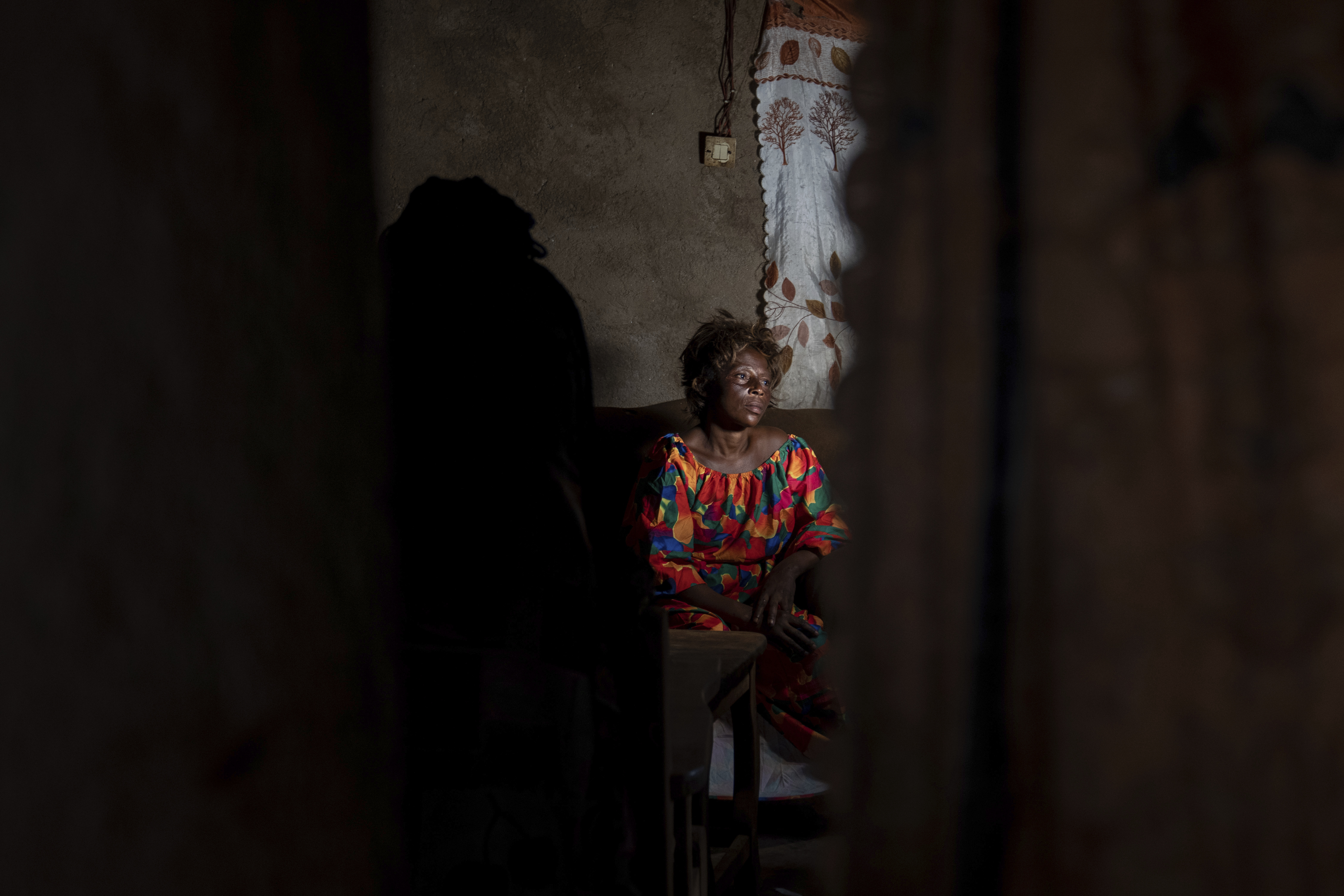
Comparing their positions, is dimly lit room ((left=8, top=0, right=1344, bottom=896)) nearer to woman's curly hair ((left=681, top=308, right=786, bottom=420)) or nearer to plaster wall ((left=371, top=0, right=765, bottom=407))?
woman's curly hair ((left=681, top=308, right=786, bottom=420))

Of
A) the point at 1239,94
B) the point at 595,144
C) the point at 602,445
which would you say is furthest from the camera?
the point at 595,144

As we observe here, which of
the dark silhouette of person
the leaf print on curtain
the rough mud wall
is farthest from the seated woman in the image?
the rough mud wall

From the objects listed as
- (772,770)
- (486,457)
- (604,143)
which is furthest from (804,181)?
(486,457)

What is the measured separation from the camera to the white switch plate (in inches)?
111

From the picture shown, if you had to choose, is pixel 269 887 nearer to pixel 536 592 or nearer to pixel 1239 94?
pixel 536 592

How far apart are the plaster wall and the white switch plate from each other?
3 cm

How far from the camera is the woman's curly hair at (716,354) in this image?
226 centimetres

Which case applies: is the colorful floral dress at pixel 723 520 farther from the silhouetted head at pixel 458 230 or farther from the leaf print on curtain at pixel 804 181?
the silhouetted head at pixel 458 230

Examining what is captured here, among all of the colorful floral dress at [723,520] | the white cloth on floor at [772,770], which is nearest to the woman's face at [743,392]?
the colorful floral dress at [723,520]

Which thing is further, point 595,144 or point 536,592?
point 595,144

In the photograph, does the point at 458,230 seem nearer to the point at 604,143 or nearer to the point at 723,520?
the point at 723,520

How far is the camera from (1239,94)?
42 centimetres

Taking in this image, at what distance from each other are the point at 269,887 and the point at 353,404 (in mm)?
452

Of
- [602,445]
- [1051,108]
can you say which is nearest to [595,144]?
[602,445]
